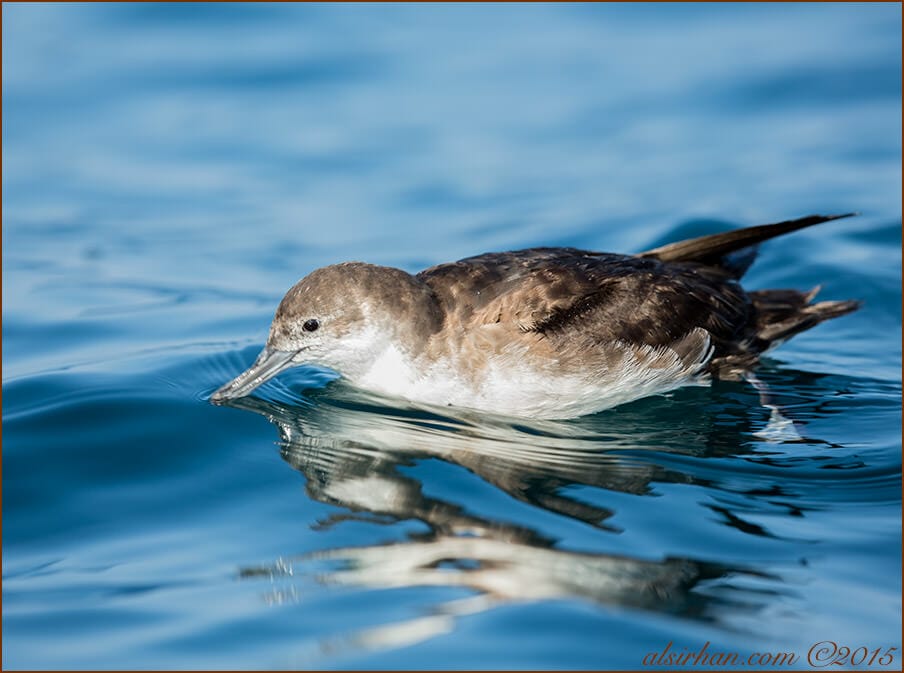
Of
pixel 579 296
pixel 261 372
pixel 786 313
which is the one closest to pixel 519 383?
pixel 579 296

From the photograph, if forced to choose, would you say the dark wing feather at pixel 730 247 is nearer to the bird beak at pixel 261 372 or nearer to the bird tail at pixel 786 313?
the bird tail at pixel 786 313

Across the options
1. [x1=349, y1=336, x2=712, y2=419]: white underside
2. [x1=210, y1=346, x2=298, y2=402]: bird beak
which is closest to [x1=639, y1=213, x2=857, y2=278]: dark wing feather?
[x1=349, y1=336, x2=712, y2=419]: white underside

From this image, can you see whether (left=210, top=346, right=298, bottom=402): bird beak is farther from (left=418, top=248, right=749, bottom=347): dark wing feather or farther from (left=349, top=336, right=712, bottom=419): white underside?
(left=418, top=248, right=749, bottom=347): dark wing feather

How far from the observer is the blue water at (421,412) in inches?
207

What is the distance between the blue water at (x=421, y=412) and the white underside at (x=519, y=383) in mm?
147

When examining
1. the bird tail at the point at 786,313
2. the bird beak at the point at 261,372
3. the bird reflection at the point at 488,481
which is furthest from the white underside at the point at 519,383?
the bird tail at the point at 786,313

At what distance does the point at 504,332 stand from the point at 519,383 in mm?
327

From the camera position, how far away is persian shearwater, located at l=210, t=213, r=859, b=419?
283 inches

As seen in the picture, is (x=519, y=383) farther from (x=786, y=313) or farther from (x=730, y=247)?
(x=786, y=313)

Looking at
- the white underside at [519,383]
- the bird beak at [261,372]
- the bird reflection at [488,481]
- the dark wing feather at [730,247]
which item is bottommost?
the bird reflection at [488,481]

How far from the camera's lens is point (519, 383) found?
7.16 m

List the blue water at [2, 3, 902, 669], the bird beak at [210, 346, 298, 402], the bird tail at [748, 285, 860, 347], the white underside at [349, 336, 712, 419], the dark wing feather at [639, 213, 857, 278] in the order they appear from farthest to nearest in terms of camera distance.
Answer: the bird tail at [748, 285, 860, 347]
the dark wing feather at [639, 213, 857, 278]
the bird beak at [210, 346, 298, 402]
the white underside at [349, 336, 712, 419]
the blue water at [2, 3, 902, 669]

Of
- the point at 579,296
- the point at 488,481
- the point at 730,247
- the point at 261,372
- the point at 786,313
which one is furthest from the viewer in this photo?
the point at 786,313

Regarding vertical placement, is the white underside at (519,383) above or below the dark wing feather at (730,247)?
below
